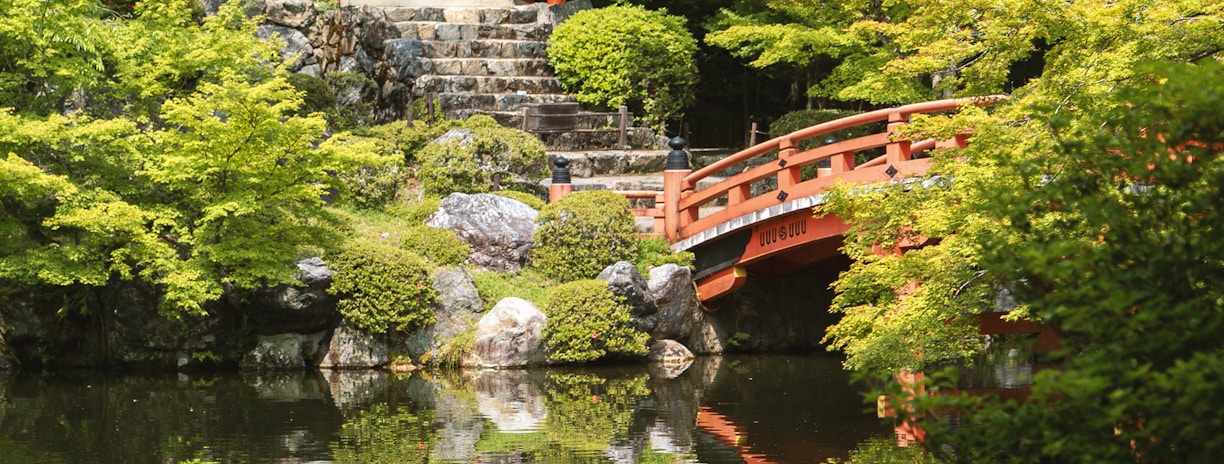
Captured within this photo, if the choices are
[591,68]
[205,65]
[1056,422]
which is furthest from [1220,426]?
[591,68]

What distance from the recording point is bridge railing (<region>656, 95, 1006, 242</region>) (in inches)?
524

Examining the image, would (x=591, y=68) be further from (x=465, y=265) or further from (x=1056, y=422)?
(x=1056, y=422)

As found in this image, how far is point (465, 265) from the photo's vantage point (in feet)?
56.2

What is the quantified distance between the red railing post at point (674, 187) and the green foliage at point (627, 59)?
246 inches

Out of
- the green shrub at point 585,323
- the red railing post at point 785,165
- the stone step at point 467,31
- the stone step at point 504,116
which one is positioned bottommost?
the green shrub at point 585,323

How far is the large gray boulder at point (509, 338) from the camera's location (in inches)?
615

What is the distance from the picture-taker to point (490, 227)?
17.4 metres

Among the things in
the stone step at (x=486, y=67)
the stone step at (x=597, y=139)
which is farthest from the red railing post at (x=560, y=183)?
the stone step at (x=486, y=67)

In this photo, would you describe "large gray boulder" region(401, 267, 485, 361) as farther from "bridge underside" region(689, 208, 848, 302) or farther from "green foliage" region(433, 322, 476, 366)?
"bridge underside" region(689, 208, 848, 302)

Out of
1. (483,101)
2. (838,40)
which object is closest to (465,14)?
(483,101)

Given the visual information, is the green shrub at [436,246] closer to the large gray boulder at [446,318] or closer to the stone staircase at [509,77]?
the large gray boulder at [446,318]

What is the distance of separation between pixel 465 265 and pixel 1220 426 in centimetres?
1336

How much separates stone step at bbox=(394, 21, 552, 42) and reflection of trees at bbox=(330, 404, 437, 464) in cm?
1219

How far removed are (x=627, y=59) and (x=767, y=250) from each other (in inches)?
329
